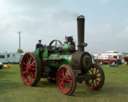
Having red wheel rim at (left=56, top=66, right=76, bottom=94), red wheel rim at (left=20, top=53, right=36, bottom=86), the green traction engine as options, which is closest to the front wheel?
the green traction engine

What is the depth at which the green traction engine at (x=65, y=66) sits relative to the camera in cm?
1181

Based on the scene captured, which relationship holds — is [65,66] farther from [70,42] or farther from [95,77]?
[70,42]

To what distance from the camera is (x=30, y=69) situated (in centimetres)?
1407

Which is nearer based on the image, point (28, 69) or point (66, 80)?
point (66, 80)

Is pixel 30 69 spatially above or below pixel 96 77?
above

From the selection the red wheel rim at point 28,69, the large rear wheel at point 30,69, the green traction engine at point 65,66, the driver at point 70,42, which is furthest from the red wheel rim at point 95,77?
the red wheel rim at point 28,69

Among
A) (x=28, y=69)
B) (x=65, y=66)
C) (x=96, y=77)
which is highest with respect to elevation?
(x=65, y=66)

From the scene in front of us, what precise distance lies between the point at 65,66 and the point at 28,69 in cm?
286

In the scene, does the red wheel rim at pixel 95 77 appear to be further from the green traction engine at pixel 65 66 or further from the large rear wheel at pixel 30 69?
the large rear wheel at pixel 30 69

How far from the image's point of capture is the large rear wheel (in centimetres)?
1345

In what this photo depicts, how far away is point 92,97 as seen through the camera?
10930 mm

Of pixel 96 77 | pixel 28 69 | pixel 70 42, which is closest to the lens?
pixel 96 77

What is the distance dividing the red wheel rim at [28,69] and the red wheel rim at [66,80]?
1.97 m

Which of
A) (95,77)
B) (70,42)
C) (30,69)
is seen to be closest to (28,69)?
(30,69)
